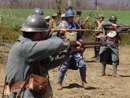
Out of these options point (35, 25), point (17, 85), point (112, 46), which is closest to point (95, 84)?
point (112, 46)

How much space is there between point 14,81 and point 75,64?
4.34 meters

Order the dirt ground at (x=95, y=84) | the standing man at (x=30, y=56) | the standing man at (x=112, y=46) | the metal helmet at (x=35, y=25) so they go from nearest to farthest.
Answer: the standing man at (x=30, y=56) < the metal helmet at (x=35, y=25) < the dirt ground at (x=95, y=84) < the standing man at (x=112, y=46)

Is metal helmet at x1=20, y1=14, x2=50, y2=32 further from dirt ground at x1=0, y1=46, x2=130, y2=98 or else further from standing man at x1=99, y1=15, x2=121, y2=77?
standing man at x1=99, y1=15, x2=121, y2=77

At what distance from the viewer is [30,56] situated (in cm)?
404

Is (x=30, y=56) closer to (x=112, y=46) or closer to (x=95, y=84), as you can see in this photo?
(x=95, y=84)

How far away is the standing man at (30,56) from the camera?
13.1 feet

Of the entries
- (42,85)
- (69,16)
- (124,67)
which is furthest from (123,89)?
(42,85)

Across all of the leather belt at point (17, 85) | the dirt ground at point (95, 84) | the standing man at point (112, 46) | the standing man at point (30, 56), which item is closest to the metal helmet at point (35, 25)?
the standing man at point (30, 56)

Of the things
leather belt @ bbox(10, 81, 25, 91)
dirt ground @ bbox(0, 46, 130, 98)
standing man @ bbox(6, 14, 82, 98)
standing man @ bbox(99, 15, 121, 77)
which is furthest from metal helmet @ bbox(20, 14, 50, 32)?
standing man @ bbox(99, 15, 121, 77)

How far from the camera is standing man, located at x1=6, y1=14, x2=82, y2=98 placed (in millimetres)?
4004

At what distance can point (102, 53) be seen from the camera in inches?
418

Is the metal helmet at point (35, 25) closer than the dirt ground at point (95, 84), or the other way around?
the metal helmet at point (35, 25)

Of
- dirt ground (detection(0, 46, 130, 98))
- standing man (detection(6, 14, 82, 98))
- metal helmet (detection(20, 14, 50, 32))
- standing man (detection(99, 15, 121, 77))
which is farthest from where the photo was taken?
standing man (detection(99, 15, 121, 77))

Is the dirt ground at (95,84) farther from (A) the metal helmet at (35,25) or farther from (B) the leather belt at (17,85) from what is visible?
(A) the metal helmet at (35,25)
